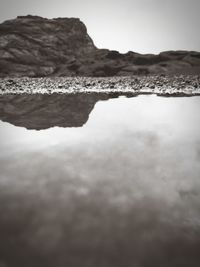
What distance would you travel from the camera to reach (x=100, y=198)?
13.8ft

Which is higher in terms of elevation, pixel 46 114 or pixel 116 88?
pixel 116 88

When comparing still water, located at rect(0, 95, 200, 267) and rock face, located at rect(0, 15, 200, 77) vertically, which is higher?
rock face, located at rect(0, 15, 200, 77)

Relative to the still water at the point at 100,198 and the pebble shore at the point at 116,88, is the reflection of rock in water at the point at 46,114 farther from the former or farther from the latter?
the pebble shore at the point at 116,88

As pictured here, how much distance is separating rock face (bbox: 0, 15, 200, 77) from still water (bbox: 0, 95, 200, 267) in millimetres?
88594

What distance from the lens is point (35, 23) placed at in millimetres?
133750

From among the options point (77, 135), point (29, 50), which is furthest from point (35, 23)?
point (77, 135)

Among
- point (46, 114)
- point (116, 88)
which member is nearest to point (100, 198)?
point (46, 114)

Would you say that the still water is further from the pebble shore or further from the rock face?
the rock face

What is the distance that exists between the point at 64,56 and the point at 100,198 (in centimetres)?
13132

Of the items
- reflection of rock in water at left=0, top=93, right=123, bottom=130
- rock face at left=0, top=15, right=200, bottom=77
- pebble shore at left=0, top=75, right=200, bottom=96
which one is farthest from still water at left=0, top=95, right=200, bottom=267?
rock face at left=0, top=15, right=200, bottom=77

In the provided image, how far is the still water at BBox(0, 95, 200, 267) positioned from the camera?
3035 millimetres

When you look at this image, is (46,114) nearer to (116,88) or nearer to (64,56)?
(116,88)

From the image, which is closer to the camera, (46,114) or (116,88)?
(46,114)

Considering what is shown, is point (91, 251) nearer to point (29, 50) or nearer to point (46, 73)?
point (46, 73)
